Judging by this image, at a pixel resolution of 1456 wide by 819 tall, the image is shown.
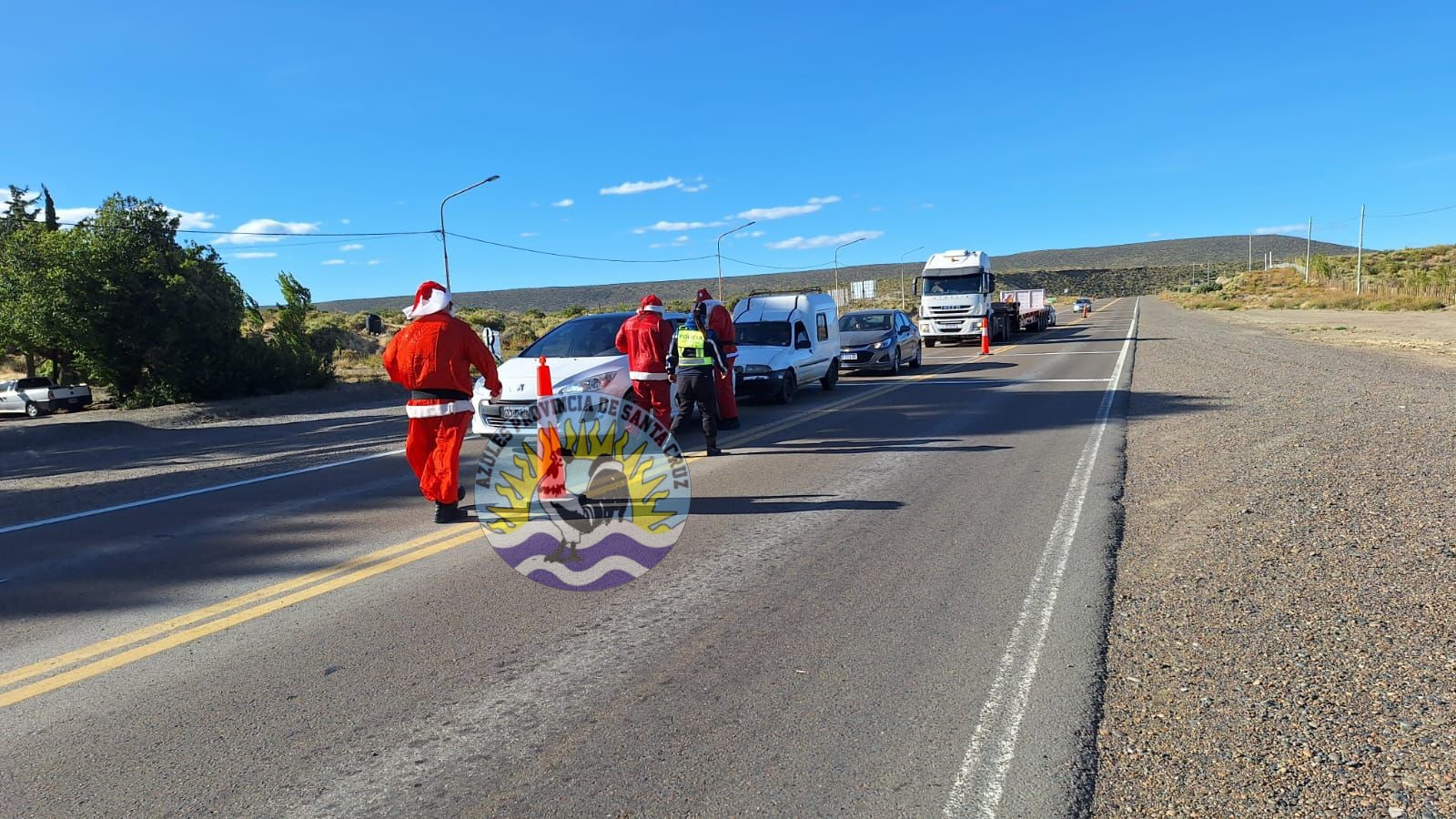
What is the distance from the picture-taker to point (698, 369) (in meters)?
9.91

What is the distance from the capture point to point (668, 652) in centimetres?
438

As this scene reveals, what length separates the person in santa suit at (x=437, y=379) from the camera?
665cm

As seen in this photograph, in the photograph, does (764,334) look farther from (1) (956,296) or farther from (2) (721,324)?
(1) (956,296)

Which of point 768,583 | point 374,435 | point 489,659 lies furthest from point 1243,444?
point 374,435

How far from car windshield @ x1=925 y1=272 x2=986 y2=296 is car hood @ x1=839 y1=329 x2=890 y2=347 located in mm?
12279

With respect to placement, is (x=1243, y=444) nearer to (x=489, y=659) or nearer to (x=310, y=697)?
(x=489, y=659)

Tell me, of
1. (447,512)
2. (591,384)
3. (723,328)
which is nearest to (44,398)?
(591,384)

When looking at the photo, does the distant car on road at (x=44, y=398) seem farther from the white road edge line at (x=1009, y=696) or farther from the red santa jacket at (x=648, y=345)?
the white road edge line at (x=1009, y=696)

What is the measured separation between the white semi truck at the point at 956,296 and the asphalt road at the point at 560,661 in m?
25.3

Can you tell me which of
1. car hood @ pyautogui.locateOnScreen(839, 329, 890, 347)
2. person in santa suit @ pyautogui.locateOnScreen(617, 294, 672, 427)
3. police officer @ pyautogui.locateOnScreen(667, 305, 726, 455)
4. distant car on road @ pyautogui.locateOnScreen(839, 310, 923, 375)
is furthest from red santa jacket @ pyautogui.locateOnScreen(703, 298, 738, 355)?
car hood @ pyautogui.locateOnScreen(839, 329, 890, 347)

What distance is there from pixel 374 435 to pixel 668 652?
1022 cm

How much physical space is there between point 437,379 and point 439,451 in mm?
525

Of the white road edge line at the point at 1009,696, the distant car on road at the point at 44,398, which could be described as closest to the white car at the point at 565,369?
the white road edge line at the point at 1009,696

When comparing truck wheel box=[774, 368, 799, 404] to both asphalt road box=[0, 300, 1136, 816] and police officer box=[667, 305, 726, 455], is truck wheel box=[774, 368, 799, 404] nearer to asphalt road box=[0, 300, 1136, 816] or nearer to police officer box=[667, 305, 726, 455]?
police officer box=[667, 305, 726, 455]
